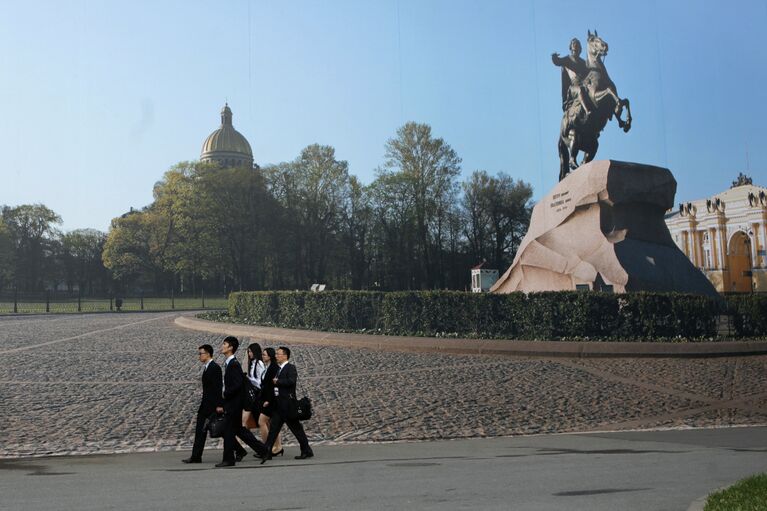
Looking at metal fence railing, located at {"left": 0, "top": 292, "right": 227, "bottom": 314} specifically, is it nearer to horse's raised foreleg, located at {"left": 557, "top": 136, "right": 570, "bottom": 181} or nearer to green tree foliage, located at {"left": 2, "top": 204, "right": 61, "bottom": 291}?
green tree foliage, located at {"left": 2, "top": 204, "right": 61, "bottom": 291}

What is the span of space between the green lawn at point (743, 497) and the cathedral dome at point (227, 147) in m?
112

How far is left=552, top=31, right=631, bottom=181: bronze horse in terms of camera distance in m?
24.0

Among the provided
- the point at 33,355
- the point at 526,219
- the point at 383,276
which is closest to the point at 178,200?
the point at 383,276

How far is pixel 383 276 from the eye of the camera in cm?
6181

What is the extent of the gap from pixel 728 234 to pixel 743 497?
269 ft

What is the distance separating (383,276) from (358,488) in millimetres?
55864

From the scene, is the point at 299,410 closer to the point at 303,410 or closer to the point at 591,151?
the point at 303,410

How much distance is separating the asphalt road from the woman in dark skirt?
37 cm

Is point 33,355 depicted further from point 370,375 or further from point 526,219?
point 526,219

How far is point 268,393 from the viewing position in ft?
25.5

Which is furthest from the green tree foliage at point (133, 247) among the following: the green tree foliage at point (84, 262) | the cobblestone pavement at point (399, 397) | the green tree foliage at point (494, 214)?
the cobblestone pavement at point (399, 397)

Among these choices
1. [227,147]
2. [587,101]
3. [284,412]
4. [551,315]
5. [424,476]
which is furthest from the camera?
[227,147]

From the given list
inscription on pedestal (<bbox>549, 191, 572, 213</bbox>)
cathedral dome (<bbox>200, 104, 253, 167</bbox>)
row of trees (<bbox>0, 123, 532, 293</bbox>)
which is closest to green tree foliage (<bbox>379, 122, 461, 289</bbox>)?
row of trees (<bbox>0, 123, 532, 293</bbox>)

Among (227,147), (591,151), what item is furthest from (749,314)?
(227,147)
